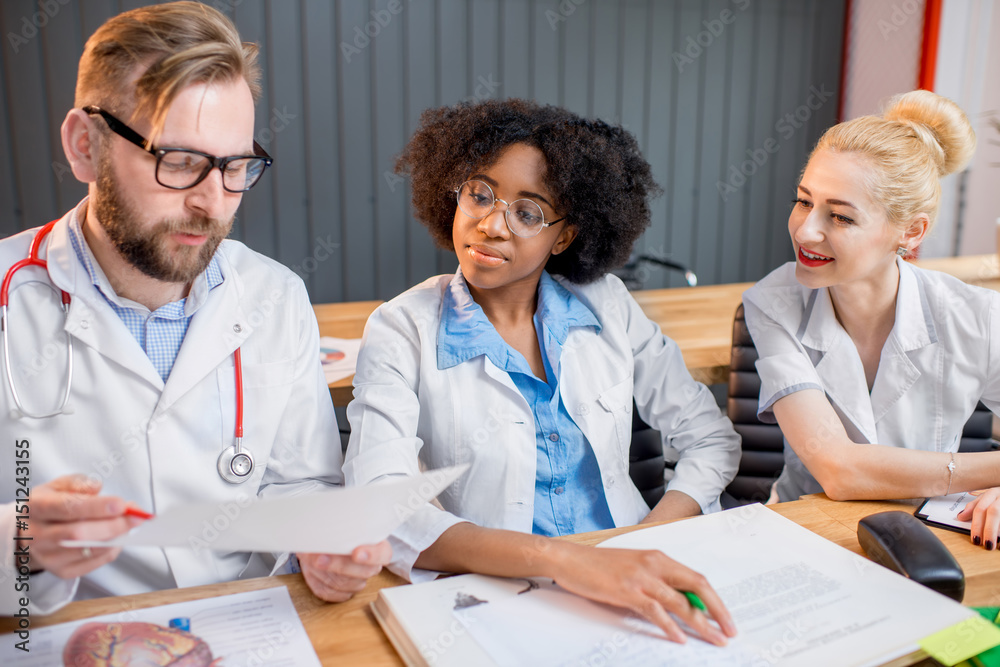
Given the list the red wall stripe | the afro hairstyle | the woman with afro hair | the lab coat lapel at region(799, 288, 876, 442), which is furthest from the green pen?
the red wall stripe

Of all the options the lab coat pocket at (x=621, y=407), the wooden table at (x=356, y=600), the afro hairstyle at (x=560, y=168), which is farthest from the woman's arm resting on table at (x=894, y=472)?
the afro hairstyle at (x=560, y=168)

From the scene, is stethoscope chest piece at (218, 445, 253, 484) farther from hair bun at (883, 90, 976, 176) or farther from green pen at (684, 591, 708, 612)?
hair bun at (883, 90, 976, 176)

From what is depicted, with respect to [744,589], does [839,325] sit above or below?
above

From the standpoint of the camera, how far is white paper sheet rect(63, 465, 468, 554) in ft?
2.27

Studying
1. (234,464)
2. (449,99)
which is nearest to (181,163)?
(234,464)

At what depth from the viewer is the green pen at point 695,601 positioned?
2.83ft

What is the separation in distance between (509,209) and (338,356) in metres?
0.97

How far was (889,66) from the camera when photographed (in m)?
4.23

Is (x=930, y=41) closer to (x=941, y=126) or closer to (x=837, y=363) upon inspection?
(x=941, y=126)

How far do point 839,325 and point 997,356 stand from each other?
30cm

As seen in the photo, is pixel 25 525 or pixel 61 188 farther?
pixel 61 188

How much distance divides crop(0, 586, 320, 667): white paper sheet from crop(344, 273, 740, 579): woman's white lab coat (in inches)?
11.6

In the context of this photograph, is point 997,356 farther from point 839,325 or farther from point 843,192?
point 843,192

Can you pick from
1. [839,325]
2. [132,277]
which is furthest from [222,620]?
[839,325]
